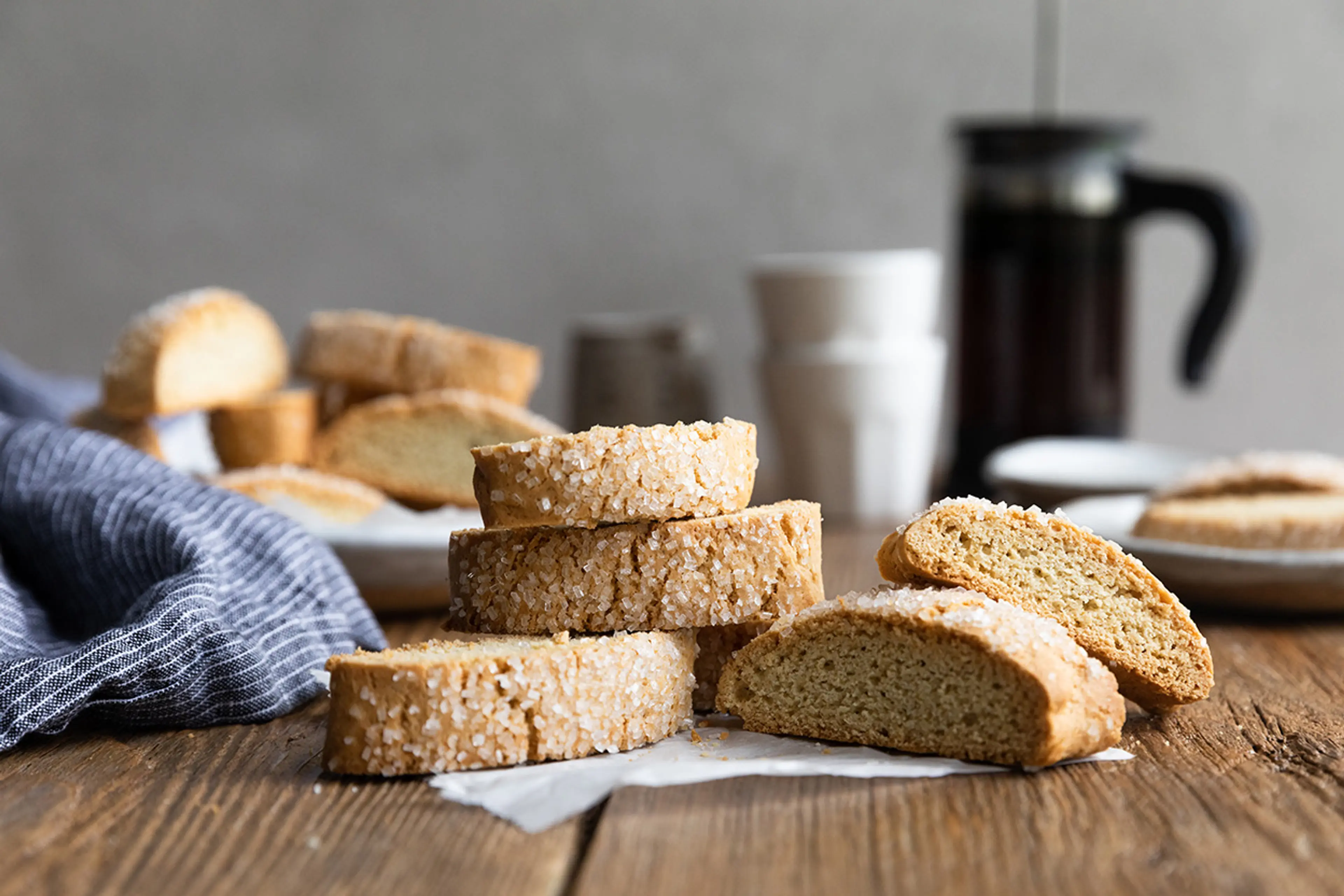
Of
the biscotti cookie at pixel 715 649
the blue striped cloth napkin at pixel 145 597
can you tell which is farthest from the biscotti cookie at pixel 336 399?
the biscotti cookie at pixel 715 649

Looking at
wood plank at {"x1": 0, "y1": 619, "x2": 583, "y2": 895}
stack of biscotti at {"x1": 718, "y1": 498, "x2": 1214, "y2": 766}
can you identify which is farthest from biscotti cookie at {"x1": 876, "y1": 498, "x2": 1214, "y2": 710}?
wood plank at {"x1": 0, "y1": 619, "x2": 583, "y2": 895}

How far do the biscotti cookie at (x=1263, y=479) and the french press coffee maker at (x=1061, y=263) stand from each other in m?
0.66

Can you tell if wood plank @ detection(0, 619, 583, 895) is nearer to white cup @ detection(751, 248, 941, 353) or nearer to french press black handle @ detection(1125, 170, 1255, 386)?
white cup @ detection(751, 248, 941, 353)

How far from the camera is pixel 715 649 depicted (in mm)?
1380

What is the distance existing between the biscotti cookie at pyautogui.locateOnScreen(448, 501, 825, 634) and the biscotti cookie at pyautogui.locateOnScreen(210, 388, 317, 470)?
0.88 meters

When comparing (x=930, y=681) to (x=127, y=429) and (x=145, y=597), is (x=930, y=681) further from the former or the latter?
(x=127, y=429)

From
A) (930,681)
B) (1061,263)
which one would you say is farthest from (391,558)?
(1061,263)

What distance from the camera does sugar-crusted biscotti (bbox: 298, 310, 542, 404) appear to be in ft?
7.40

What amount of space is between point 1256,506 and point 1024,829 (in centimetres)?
109

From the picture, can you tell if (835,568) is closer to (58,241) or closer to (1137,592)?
(1137,592)

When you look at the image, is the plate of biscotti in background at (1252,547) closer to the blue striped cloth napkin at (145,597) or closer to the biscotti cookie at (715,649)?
the biscotti cookie at (715,649)

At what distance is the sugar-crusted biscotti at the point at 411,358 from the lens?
Answer: 88.8 inches

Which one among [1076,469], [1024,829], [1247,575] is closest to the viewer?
[1024,829]

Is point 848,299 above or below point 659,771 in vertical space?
above
